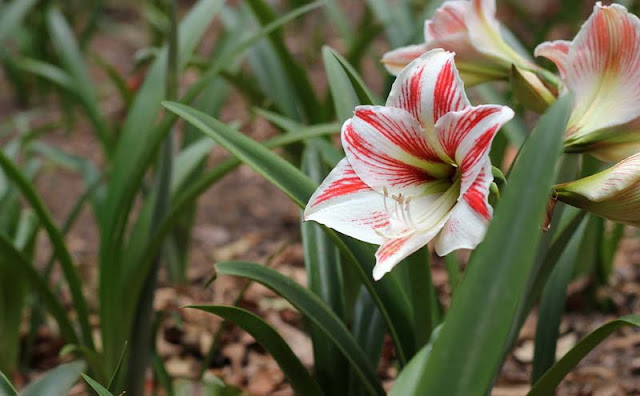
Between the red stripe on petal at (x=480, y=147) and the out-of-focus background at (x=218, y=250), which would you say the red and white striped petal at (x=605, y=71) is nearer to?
the red stripe on petal at (x=480, y=147)

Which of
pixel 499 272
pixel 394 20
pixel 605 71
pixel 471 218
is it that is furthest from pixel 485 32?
pixel 394 20

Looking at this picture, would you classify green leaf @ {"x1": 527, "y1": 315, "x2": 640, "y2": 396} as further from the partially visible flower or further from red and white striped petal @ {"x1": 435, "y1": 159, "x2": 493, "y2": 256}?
red and white striped petal @ {"x1": 435, "y1": 159, "x2": 493, "y2": 256}

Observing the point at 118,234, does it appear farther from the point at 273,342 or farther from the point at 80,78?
the point at 80,78

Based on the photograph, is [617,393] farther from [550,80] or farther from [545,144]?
[545,144]

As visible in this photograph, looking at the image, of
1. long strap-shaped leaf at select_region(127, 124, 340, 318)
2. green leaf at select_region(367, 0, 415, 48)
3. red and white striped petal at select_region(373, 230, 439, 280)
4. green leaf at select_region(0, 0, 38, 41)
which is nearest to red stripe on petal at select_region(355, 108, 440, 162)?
red and white striped petal at select_region(373, 230, 439, 280)

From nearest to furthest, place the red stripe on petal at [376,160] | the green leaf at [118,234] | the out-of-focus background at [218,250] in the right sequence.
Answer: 1. the red stripe on petal at [376,160]
2. the green leaf at [118,234]
3. the out-of-focus background at [218,250]

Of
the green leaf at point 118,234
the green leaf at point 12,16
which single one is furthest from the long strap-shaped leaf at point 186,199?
the green leaf at point 12,16

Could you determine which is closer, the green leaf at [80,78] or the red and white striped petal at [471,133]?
the red and white striped petal at [471,133]

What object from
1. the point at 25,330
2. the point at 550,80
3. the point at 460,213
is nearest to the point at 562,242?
the point at 550,80
